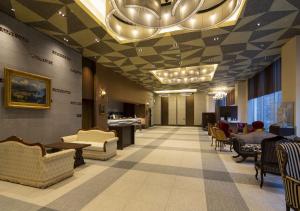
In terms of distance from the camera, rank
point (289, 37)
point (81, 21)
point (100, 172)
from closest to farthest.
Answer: point (100, 172)
point (81, 21)
point (289, 37)

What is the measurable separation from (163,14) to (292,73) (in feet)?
16.8

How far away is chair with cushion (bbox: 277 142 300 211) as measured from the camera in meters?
2.20

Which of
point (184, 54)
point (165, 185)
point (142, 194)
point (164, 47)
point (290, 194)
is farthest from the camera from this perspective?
point (184, 54)

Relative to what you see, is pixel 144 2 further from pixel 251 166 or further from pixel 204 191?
pixel 251 166

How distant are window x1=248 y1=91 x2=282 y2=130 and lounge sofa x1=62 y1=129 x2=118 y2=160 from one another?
7.03 metres

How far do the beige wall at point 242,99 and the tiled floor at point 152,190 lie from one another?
29.6 feet

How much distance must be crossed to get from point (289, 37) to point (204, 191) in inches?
225

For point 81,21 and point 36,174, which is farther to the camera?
point 81,21

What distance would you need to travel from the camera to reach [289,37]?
18.8 feet

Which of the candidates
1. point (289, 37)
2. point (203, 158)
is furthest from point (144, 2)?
point (289, 37)

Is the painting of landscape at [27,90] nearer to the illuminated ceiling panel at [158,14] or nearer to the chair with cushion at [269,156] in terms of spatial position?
the illuminated ceiling panel at [158,14]

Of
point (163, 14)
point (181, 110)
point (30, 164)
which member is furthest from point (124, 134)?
point (181, 110)

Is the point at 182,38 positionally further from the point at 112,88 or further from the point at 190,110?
the point at 190,110

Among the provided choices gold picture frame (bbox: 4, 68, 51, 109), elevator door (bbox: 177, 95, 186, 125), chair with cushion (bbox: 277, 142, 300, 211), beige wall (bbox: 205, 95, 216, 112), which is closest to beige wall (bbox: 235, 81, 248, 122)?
beige wall (bbox: 205, 95, 216, 112)
